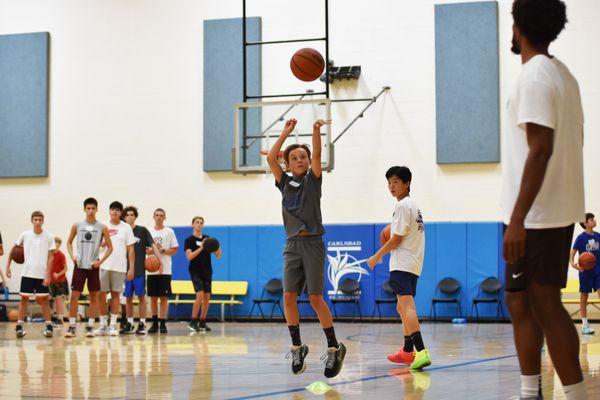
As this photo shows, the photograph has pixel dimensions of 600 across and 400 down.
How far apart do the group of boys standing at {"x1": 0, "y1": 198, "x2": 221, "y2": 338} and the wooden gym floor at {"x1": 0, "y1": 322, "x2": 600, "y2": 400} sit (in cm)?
55

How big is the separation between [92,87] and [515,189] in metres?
15.9

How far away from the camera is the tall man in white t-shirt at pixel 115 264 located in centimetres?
1230

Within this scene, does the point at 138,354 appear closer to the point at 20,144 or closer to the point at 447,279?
the point at 447,279

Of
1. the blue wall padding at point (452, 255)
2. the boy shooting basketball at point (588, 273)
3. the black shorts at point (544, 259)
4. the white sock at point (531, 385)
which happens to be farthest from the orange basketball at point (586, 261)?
the black shorts at point (544, 259)

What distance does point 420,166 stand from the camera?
1647 cm

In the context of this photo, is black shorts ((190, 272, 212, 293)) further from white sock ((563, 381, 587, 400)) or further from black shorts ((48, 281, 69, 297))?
white sock ((563, 381, 587, 400))

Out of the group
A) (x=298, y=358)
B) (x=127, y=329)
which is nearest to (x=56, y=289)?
(x=127, y=329)

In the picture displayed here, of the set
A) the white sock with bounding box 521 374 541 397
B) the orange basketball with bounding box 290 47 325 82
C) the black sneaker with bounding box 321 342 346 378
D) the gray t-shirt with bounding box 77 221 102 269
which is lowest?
the black sneaker with bounding box 321 342 346 378

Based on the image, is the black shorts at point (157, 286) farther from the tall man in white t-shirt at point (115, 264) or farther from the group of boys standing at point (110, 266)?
the tall man in white t-shirt at point (115, 264)

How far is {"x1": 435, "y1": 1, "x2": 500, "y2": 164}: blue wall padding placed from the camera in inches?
635

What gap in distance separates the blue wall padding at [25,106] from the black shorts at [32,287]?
6.42 m

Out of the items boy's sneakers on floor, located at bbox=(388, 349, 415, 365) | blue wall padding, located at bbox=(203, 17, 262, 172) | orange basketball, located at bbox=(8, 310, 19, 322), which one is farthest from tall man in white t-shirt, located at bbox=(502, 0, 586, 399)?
orange basketball, located at bbox=(8, 310, 19, 322)

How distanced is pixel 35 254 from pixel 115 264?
1.24 metres

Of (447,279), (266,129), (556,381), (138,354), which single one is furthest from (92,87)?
(556,381)
